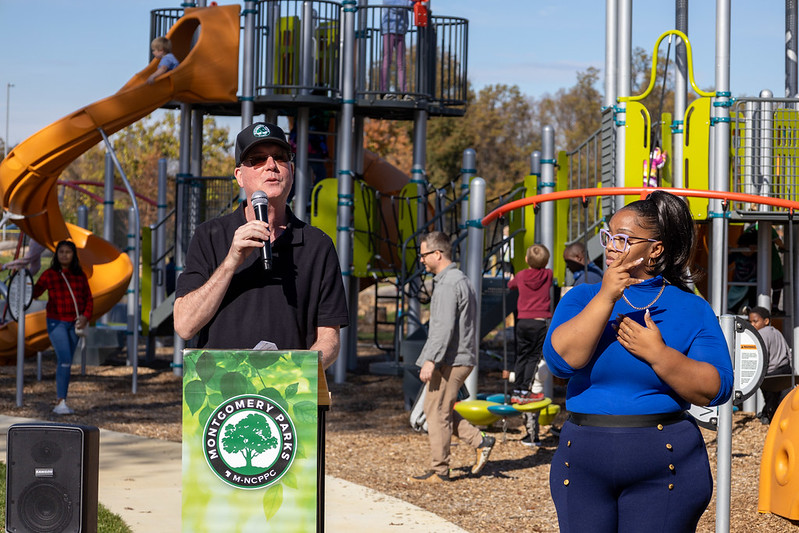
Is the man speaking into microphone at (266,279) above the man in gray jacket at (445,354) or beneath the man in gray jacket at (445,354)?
above

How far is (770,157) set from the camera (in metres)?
10.5

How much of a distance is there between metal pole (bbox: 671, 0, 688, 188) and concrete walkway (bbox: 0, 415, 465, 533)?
190 inches

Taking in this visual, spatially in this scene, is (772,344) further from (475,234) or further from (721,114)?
(721,114)

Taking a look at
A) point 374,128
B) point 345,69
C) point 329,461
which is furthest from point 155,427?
point 374,128

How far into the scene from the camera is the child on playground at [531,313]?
985cm

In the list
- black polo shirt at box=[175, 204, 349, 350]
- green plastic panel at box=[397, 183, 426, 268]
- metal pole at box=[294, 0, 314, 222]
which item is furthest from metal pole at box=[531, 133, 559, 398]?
Result: black polo shirt at box=[175, 204, 349, 350]

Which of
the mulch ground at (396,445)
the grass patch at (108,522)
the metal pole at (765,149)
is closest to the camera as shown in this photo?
the grass patch at (108,522)

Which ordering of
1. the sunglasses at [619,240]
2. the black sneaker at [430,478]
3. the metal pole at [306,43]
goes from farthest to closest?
the metal pole at [306,43] → the black sneaker at [430,478] → the sunglasses at [619,240]

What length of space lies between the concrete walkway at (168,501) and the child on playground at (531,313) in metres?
2.50

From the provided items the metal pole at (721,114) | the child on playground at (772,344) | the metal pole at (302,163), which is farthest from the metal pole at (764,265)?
the metal pole at (302,163)

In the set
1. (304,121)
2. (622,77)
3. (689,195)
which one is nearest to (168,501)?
(689,195)

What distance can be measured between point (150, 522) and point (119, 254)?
10.6 metres

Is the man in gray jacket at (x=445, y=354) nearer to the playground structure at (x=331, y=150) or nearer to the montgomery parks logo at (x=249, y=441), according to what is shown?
the playground structure at (x=331, y=150)

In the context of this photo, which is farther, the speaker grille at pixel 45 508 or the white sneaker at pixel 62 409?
the white sneaker at pixel 62 409
